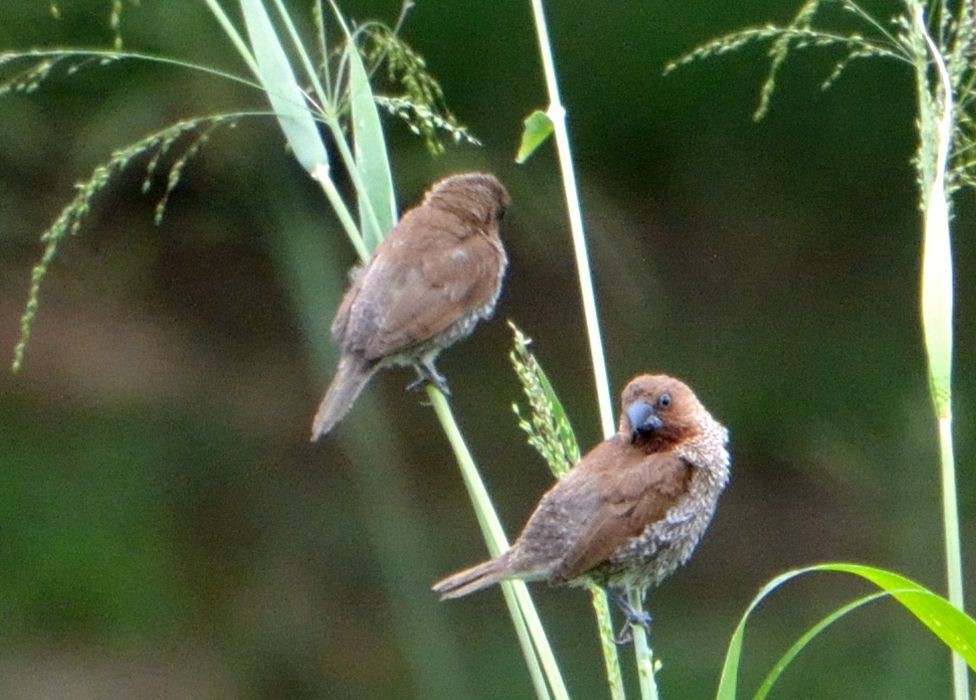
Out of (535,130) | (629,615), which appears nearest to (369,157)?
(535,130)

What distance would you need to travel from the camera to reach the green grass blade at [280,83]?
2.33 metres

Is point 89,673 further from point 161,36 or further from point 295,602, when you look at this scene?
point 161,36

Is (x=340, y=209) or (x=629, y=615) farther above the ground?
(x=340, y=209)

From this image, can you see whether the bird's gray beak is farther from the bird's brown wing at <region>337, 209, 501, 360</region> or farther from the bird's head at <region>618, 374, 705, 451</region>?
the bird's brown wing at <region>337, 209, 501, 360</region>

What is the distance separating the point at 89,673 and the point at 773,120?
9.40ft

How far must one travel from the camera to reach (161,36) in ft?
15.5

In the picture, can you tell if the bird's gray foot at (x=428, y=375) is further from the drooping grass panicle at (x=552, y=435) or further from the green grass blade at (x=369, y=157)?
the drooping grass panicle at (x=552, y=435)

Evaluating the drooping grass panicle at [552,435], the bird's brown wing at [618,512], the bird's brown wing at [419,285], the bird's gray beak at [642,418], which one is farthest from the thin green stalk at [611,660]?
the bird's brown wing at [419,285]

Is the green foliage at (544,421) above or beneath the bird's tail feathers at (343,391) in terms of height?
above

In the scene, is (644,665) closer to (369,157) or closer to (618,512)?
(618,512)

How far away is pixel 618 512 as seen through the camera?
258cm

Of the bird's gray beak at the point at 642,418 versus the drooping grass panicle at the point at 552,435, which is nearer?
the drooping grass panicle at the point at 552,435

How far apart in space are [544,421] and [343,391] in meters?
1.12

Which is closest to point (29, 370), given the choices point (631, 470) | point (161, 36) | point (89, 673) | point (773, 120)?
point (89, 673)
